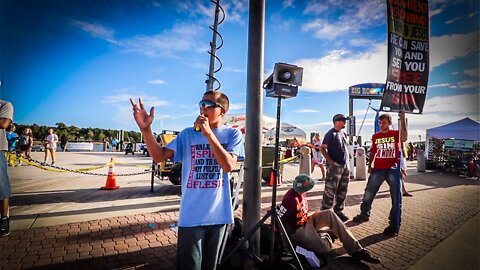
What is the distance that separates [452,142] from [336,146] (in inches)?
707

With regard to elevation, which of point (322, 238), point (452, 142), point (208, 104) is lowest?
point (322, 238)

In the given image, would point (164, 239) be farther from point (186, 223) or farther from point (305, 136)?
point (305, 136)

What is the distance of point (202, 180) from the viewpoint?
6.50 feet

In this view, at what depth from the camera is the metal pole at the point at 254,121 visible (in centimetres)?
309

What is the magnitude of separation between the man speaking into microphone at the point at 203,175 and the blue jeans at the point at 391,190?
389 cm

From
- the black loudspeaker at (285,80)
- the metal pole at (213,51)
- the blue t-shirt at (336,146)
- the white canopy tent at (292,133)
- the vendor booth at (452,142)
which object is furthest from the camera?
the white canopy tent at (292,133)

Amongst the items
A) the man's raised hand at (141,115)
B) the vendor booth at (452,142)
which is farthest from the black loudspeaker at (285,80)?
the vendor booth at (452,142)

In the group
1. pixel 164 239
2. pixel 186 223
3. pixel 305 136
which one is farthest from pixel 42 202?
pixel 305 136

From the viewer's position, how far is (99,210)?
5199mm

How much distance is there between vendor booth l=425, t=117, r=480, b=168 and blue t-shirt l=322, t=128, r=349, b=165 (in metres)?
14.7

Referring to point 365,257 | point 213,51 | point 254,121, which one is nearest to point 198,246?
point 254,121

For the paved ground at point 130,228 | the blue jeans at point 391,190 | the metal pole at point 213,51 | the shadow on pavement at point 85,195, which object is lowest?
the paved ground at point 130,228

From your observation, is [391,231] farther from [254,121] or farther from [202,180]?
[202,180]

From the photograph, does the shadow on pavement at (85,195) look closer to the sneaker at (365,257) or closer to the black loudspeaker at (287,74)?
the sneaker at (365,257)
